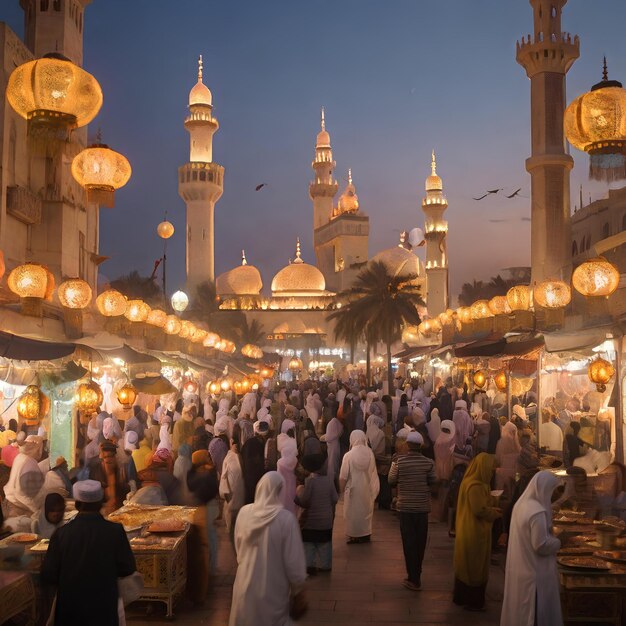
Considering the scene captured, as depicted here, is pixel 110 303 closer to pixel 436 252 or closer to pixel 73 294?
pixel 73 294

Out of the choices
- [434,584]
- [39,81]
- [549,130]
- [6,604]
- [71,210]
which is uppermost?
[549,130]

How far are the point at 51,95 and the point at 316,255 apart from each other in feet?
191

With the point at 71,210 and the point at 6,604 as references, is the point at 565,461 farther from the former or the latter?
the point at 71,210

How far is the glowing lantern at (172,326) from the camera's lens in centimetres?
1586

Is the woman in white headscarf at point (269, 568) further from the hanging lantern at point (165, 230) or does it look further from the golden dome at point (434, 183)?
the golden dome at point (434, 183)

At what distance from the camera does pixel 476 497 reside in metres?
5.46

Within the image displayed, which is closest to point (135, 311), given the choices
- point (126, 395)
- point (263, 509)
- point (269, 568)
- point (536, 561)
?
point (126, 395)

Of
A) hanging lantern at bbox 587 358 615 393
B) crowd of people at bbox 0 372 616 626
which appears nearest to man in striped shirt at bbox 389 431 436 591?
crowd of people at bbox 0 372 616 626

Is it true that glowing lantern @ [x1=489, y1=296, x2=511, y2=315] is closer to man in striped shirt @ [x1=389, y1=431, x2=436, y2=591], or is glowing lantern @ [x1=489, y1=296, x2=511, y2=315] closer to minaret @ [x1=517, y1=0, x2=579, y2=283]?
man in striped shirt @ [x1=389, y1=431, x2=436, y2=591]

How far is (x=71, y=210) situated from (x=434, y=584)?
50.4 feet

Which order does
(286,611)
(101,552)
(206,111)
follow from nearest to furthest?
(101,552), (286,611), (206,111)

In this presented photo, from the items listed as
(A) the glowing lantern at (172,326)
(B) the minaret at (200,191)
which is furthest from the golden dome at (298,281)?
(A) the glowing lantern at (172,326)

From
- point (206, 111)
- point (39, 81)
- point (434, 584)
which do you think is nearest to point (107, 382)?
point (39, 81)

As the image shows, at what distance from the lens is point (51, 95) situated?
684cm
